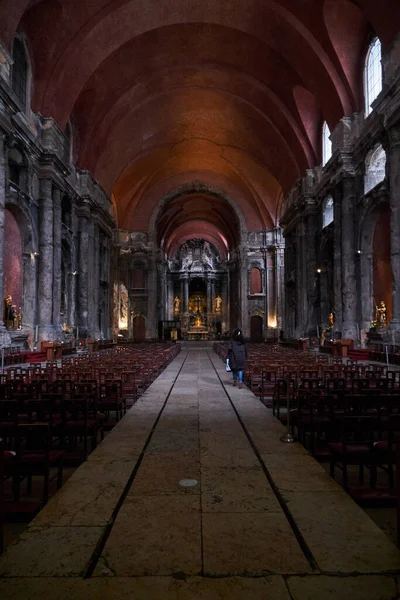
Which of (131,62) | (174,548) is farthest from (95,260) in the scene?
(174,548)

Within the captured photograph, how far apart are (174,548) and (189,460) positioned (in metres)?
2.10

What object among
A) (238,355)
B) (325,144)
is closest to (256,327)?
(325,144)

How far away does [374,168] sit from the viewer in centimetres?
2081

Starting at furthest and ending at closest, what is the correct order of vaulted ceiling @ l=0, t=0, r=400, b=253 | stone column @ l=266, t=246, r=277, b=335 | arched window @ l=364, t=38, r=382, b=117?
stone column @ l=266, t=246, r=277, b=335 → vaulted ceiling @ l=0, t=0, r=400, b=253 → arched window @ l=364, t=38, r=382, b=117

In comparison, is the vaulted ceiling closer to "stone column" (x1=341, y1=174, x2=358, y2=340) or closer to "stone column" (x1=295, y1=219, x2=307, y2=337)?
"stone column" (x1=341, y1=174, x2=358, y2=340)

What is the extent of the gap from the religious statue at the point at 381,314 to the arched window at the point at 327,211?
7.42 meters

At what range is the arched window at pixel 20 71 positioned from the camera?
19766 millimetres

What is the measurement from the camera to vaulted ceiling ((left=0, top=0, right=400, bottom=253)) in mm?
20578

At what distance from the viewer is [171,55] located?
26969 mm

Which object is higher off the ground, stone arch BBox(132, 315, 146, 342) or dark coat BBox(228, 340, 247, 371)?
stone arch BBox(132, 315, 146, 342)

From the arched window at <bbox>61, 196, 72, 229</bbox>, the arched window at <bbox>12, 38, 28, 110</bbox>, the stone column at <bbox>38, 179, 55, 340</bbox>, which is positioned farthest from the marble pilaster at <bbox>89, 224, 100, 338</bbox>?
the arched window at <bbox>12, 38, 28, 110</bbox>

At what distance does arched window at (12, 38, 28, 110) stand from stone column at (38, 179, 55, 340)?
13.2 ft

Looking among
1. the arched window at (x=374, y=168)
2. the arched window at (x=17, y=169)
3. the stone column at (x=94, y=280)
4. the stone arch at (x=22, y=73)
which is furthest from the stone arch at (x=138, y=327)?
the arched window at (x=374, y=168)

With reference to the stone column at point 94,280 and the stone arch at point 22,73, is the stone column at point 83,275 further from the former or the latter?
the stone arch at point 22,73
